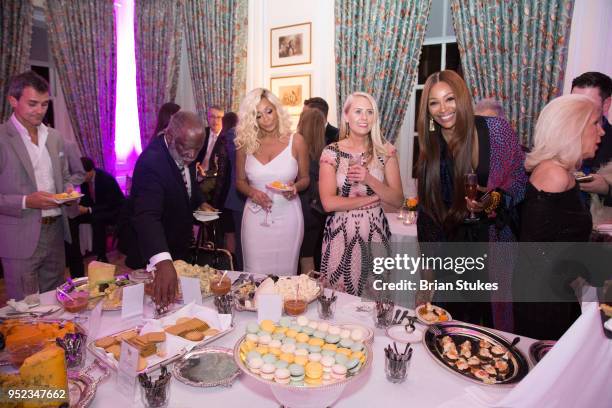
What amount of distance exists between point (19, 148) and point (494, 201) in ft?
9.78

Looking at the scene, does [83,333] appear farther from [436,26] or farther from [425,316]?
[436,26]

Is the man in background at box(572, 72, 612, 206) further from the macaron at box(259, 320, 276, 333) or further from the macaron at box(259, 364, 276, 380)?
the macaron at box(259, 364, 276, 380)

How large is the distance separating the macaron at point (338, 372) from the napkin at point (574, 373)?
0.34m

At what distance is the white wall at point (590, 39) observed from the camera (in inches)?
156

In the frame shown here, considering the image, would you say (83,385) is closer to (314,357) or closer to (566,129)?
(314,357)

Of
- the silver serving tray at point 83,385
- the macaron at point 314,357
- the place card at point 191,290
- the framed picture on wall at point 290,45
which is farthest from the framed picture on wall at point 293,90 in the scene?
the macaron at point 314,357

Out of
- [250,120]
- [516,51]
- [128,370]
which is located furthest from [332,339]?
[516,51]

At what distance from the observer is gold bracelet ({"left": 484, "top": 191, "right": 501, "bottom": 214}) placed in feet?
6.88

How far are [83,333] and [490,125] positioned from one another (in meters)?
2.14

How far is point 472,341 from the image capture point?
4.91 feet

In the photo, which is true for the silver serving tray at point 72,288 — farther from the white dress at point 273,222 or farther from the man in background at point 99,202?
the man in background at point 99,202

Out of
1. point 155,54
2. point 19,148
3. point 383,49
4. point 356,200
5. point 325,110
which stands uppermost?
point 155,54

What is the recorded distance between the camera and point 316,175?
3.71 metres

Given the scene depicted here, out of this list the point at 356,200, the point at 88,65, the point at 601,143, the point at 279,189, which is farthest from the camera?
the point at 88,65
